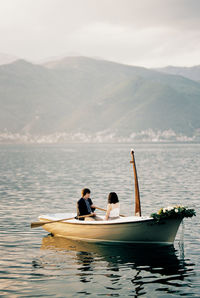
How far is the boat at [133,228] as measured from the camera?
20.1 m

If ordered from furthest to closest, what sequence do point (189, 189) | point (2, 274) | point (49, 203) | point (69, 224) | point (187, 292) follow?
point (189, 189) → point (49, 203) → point (69, 224) → point (2, 274) → point (187, 292)

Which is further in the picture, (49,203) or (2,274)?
(49,203)

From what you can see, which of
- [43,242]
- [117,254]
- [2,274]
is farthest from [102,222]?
[2,274]

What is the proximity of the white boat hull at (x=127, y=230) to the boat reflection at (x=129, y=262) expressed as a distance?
1.18 ft

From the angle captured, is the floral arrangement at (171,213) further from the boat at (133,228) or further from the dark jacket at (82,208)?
the dark jacket at (82,208)

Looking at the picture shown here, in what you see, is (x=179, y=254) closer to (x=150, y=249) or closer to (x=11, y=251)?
(x=150, y=249)

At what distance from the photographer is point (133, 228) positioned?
20.6m

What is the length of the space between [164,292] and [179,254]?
196 inches

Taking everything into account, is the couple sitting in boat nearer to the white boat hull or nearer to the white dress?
→ the white dress

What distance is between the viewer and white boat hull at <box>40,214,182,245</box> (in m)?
20.3

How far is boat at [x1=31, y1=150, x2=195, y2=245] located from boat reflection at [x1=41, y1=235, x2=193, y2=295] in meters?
0.34

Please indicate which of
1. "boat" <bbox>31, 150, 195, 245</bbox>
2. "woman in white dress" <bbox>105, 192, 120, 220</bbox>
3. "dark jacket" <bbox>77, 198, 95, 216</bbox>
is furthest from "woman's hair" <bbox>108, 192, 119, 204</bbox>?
"dark jacket" <bbox>77, 198, 95, 216</bbox>

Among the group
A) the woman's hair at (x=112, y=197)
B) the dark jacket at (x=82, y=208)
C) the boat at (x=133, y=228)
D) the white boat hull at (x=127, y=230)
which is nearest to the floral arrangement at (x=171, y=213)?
the boat at (x=133, y=228)

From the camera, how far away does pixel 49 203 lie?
37594 millimetres
